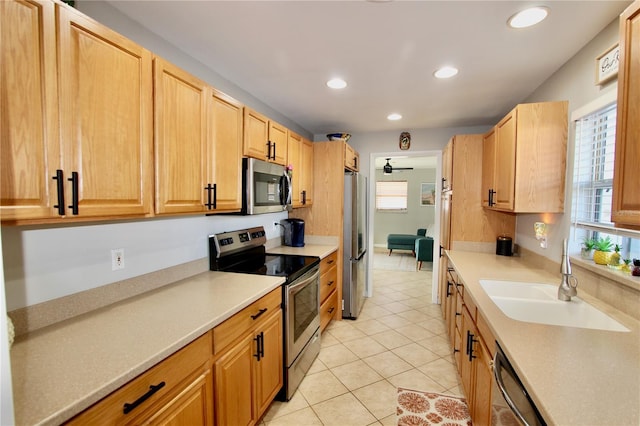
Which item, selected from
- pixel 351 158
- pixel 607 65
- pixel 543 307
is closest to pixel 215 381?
pixel 543 307

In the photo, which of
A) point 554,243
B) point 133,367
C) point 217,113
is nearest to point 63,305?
point 133,367

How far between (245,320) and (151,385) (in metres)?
0.63

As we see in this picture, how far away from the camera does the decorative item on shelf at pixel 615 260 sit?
1.65 meters

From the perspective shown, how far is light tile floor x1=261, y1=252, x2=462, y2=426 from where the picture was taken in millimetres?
2080

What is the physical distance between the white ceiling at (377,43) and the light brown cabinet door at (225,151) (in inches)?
15.0

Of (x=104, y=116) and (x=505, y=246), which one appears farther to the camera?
(x=505, y=246)

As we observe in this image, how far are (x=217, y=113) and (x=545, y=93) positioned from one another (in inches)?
102

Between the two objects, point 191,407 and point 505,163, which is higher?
point 505,163

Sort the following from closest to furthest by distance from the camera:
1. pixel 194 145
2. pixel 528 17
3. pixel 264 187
Result: pixel 528 17, pixel 194 145, pixel 264 187

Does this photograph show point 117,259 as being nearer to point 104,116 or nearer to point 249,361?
point 104,116

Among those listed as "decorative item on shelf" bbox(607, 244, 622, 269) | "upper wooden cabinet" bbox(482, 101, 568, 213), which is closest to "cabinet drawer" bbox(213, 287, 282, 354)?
"upper wooden cabinet" bbox(482, 101, 568, 213)

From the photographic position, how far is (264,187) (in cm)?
240

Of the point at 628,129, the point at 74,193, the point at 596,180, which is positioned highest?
the point at 628,129

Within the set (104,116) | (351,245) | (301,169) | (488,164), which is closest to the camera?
(104,116)
